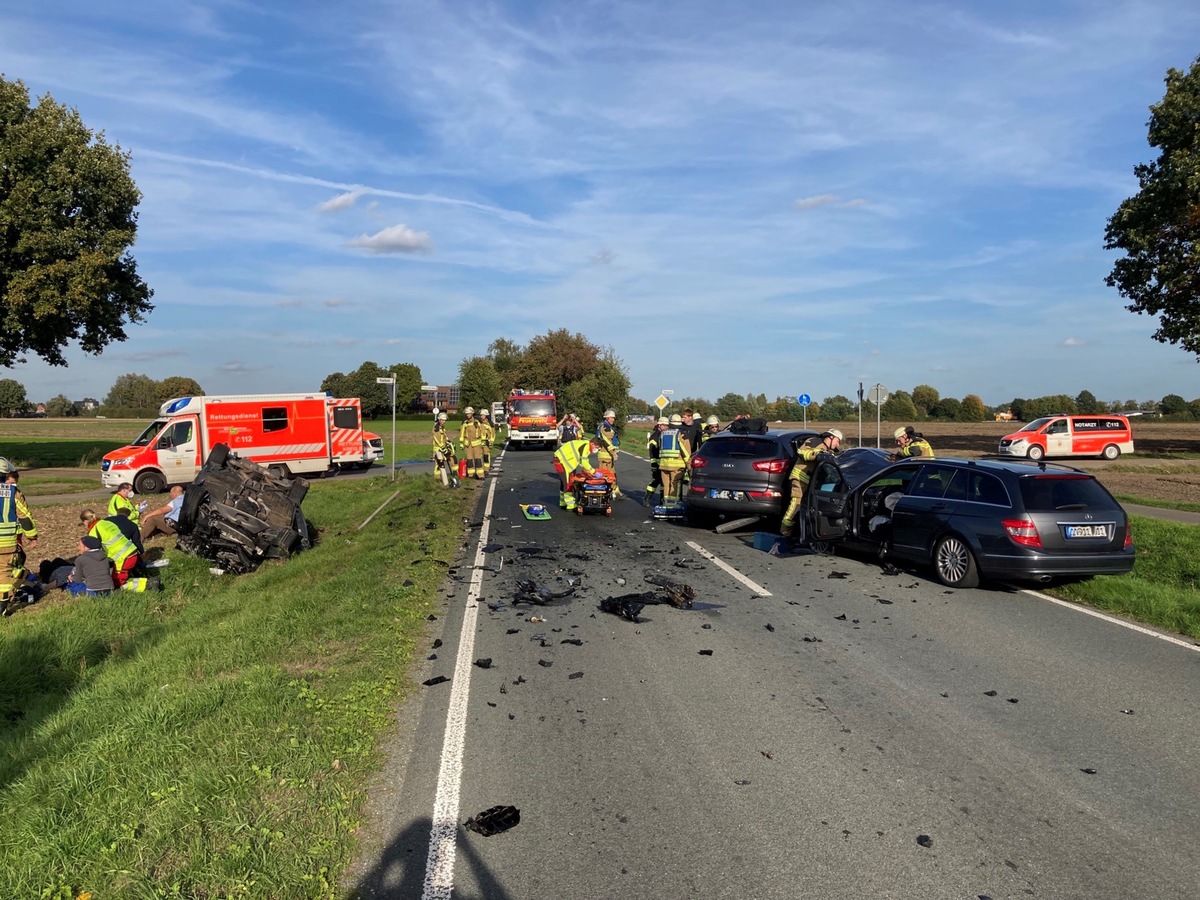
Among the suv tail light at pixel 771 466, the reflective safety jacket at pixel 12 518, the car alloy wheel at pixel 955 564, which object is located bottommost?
the car alloy wheel at pixel 955 564

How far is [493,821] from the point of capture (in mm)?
3914

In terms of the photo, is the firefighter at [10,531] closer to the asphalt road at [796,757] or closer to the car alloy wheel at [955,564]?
the asphalt road at [796,757]

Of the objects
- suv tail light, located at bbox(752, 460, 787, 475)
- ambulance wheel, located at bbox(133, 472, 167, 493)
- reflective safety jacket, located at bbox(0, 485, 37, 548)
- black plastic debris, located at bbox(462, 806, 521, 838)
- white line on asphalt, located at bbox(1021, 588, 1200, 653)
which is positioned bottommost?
white line on asphalt, located at bbox(1021, 588, 1200, 653)

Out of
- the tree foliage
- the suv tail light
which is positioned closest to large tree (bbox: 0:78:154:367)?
the suv tail light

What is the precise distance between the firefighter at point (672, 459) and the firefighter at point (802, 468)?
365 cm

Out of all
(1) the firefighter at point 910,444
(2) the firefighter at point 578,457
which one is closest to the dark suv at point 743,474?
(1) the firefighter at point 910,444

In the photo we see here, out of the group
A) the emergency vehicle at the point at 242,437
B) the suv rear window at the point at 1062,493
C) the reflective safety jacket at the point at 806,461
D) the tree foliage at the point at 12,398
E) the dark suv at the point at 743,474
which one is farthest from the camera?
the tree foliage at the point at 12,398

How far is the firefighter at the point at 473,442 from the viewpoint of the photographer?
863 inches

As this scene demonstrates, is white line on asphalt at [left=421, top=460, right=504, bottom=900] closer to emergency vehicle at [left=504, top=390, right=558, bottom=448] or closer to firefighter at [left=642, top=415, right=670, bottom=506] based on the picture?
firefighter at [left=642, top=415, right=670, bottom=506]

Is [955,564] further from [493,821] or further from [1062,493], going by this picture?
[493,821]

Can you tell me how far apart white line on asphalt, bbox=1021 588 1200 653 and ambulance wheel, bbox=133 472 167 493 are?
2093cm

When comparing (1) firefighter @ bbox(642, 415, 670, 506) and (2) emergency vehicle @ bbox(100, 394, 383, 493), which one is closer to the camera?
(1) firefighter @ bbox(642, 415, 670, 506)

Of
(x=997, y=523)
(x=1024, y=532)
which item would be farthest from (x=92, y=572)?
(x=1024, y=532)

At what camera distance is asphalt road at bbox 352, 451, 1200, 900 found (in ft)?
11.5
